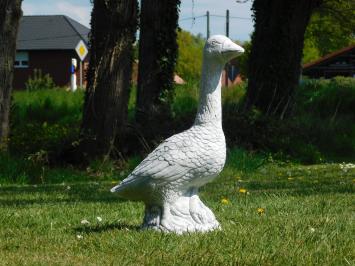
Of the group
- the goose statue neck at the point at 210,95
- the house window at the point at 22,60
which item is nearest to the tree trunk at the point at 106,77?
the goose statue neck at the point at 210,95

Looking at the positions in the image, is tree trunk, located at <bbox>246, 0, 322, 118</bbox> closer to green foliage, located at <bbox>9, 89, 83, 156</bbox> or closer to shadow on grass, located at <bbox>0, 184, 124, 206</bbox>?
green foliage, located at <bbox>9, 89, 83, 156</bbox>

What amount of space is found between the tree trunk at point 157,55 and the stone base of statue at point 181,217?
900cm

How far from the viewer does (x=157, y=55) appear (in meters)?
14.5

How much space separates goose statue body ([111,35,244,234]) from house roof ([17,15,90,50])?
47.4 meters

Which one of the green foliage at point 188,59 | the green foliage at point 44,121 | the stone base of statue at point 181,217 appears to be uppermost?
the stone base of statue at point 181,217

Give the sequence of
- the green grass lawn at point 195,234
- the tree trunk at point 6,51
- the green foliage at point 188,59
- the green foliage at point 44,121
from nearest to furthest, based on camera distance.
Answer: the green grass lawn at point 195,234, the tree trunk at point 6,51, the green foliage at point 44,121, the green foliage at point 188,59

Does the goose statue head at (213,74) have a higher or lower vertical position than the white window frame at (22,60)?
higher

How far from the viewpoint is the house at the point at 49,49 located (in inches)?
2087

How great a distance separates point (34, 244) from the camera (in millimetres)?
4789

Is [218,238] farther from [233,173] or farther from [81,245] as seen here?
[233,173]

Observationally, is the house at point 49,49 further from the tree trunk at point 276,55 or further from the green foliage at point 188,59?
the tree trunk at point 276,55

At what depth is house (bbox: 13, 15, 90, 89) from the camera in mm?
53000

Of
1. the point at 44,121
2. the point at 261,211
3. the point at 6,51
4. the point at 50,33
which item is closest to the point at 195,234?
the point at 261,211

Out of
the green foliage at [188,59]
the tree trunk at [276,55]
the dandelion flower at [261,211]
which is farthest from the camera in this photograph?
the green foliage at [188,59]
